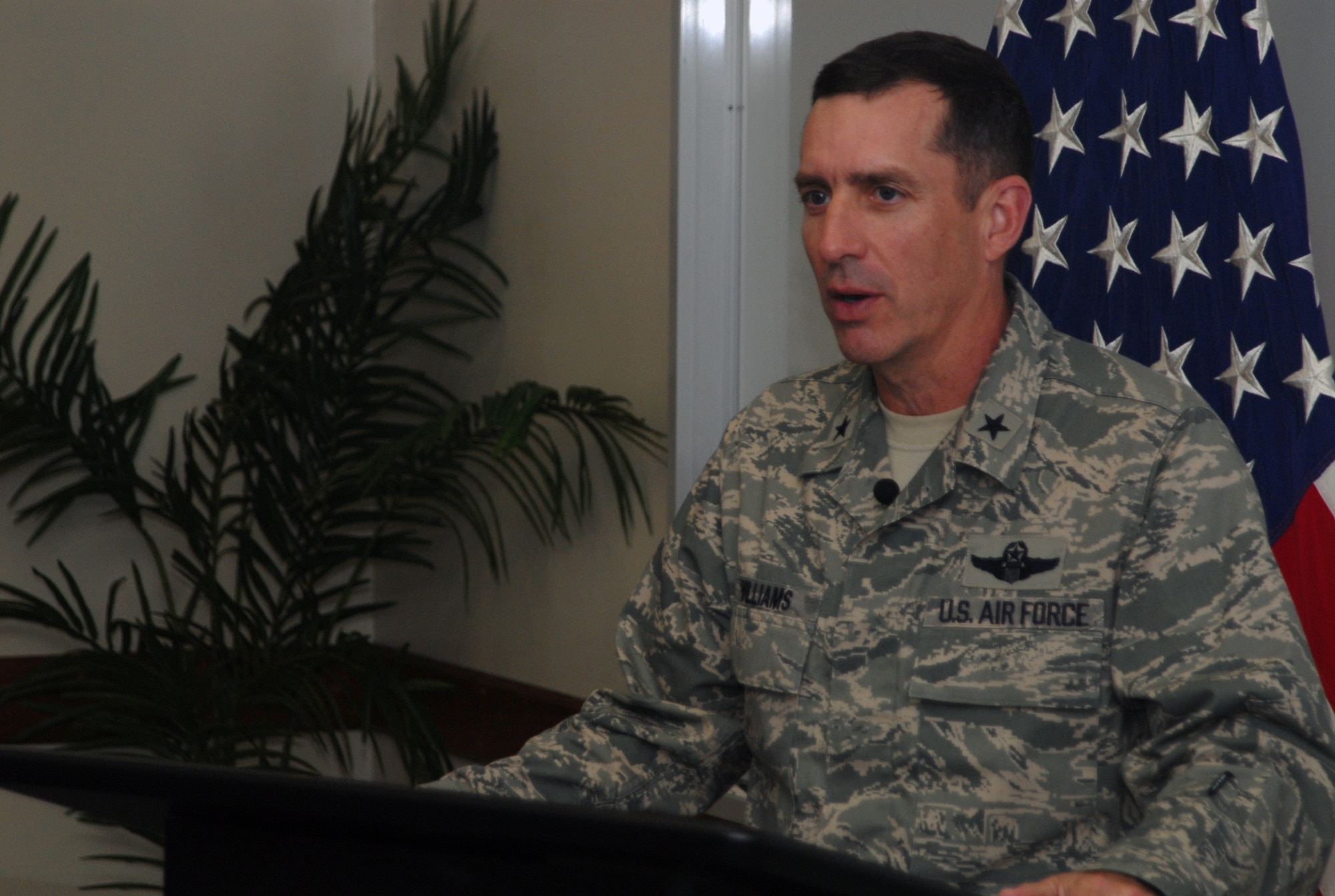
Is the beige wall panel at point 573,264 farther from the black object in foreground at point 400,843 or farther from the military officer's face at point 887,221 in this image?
the black object in foreground at point 400,843

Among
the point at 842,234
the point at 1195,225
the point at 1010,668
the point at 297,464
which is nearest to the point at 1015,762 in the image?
the point at 1010,668

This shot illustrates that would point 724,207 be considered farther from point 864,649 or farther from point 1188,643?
point 1188,643

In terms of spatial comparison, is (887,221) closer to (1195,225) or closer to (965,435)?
(965,435)

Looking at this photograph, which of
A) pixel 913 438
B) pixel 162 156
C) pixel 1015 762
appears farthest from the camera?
pixel 162 156

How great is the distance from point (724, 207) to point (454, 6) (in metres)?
1.07

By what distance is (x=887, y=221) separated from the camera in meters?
1.43

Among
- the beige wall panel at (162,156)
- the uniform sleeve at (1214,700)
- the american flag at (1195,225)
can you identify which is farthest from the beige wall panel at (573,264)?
the uniform sleeve at (1214,700)

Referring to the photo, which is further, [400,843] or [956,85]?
[956,85]

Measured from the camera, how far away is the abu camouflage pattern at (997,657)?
116 centimetres

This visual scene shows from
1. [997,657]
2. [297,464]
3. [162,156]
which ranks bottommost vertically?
[997,657]

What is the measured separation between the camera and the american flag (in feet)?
4.86

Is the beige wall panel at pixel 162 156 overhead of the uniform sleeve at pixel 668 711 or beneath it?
overhead

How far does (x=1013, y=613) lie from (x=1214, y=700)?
226 millimetres

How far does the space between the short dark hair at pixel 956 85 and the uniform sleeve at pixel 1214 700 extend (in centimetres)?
37
